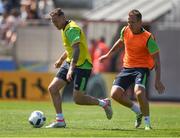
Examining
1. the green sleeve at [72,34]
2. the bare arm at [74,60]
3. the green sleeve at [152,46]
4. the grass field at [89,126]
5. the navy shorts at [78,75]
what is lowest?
the grass field at [89,126]

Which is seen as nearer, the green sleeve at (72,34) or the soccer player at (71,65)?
the soccer player at (71,65)

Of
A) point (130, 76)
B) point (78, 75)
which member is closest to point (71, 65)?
point (78, 75)

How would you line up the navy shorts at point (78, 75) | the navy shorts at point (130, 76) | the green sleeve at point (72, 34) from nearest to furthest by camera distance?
the green sleeve at point (72, 34), the navy shorts at point (130, 76), the navy shorts at point (78, 75)

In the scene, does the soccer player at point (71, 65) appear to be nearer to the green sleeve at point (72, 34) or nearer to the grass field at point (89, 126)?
the green sleeve at point (72, 34)

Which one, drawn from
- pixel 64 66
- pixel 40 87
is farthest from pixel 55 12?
pixel 40 87

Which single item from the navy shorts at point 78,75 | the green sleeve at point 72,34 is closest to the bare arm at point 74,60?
the green sleeve at point 72,34

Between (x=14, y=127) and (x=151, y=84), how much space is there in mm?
16860

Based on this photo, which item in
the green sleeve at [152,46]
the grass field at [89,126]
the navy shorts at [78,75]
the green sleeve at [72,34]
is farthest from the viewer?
the navy shorts at [78,75]

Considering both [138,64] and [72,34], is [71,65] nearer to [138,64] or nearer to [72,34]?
[72,34]

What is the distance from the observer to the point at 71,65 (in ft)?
52.0

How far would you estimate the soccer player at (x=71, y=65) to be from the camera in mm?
15891

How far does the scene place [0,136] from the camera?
1395 cm

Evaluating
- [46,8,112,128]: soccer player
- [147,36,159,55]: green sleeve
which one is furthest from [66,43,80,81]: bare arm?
[147,36,159,55]: green sleeve

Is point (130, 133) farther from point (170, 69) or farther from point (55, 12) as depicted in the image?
point (170, 69)
